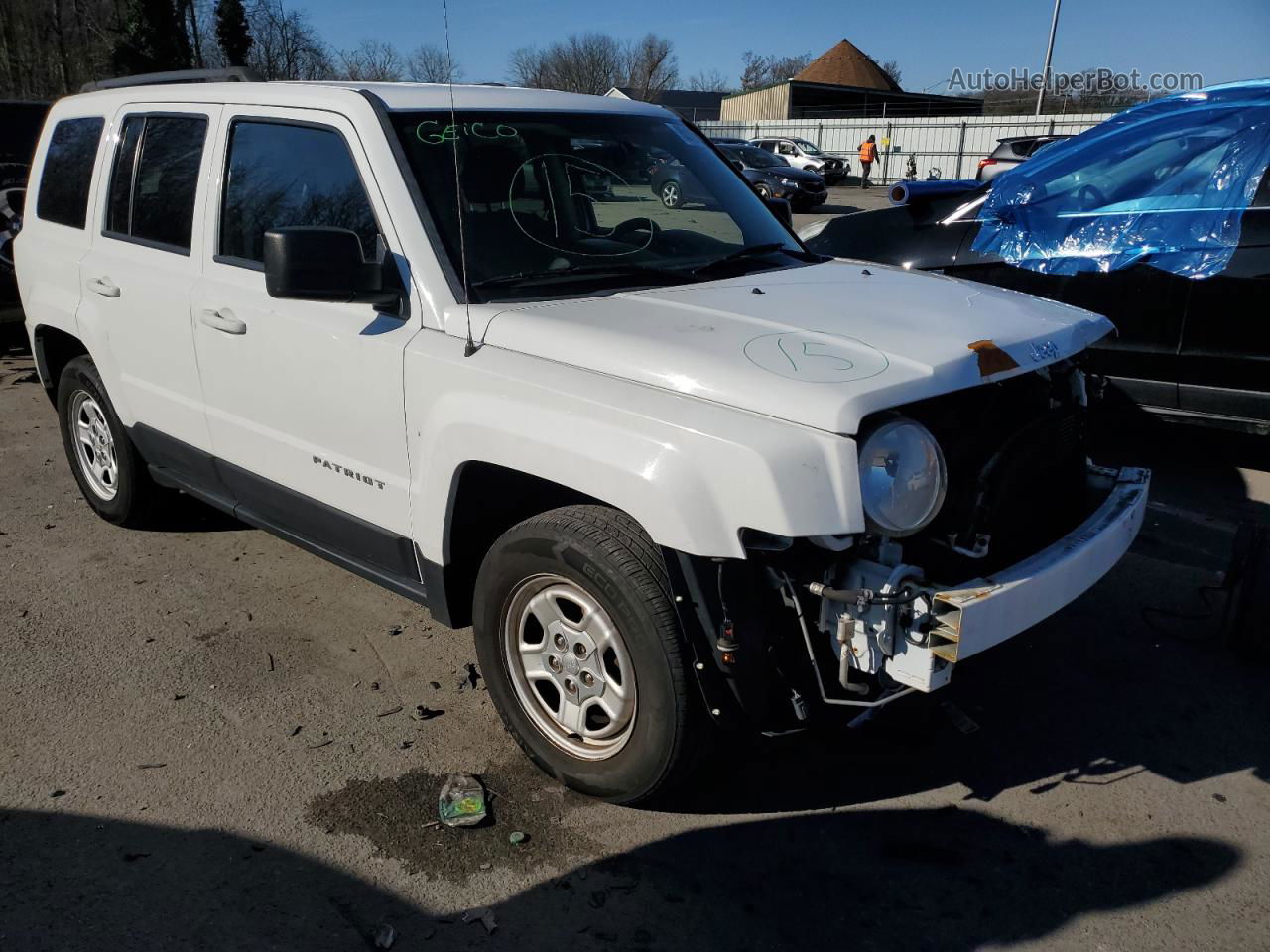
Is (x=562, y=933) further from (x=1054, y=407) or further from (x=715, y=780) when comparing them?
(x=1054, y=407)

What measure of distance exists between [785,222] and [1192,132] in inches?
106

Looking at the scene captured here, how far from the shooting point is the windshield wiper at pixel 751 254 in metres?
3.61

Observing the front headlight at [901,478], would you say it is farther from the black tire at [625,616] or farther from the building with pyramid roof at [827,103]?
the building with pyramid roof at [827,103]

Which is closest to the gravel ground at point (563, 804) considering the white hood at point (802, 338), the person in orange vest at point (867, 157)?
the white hood at point (802, 338)

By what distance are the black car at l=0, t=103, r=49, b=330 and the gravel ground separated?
4.46 metres

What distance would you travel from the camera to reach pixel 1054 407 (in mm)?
3129

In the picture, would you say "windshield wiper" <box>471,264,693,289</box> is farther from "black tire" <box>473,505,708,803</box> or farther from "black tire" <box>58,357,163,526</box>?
"black tire" <box>58,357,163,526</box>

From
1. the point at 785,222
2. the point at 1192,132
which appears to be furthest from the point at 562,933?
the point at 1192,132

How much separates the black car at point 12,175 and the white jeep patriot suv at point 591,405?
3993mm

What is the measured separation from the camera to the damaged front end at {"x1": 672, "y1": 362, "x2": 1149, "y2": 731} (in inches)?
98.0

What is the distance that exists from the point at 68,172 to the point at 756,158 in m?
23.5

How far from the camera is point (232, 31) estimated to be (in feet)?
137

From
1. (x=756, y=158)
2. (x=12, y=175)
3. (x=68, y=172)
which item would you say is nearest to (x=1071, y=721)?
(x=68, y=172)

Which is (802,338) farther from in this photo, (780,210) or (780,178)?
(780,178)
